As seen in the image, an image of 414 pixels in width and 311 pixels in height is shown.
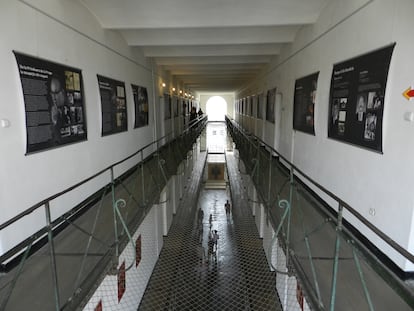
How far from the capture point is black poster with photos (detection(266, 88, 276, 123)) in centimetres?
538

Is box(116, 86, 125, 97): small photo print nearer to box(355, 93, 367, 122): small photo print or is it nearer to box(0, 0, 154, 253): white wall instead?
box(0, 0, 154, 253): white wall

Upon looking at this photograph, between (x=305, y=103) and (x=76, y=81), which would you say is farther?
(x=305, y=103)

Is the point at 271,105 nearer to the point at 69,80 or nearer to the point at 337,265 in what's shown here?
the point at 69,80

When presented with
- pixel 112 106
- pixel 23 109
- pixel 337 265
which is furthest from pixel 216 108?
pixel 337 265

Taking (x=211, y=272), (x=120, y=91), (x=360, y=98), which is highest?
(x=120, y=91)

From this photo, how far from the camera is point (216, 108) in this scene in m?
21.0

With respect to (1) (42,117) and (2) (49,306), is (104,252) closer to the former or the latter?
(2) (49,306)

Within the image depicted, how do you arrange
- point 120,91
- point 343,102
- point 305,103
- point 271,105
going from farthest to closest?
point 271,105, point 120,91, point 305,103, point 343,102

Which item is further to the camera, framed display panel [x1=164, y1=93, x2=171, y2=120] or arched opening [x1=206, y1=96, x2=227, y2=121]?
arched opening [x1=206, y1=96, x2=227, y2=121]

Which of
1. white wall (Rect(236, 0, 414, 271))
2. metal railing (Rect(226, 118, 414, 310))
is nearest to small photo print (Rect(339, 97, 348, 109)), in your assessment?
white wall (Rect(236, 0, 414, 271))

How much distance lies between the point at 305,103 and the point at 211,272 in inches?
118

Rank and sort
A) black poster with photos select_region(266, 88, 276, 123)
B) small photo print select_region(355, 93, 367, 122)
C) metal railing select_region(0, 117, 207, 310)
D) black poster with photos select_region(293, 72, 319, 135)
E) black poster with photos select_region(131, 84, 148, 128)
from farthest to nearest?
→ black poster with photos select_region(266, 88, 276, 123) → black poster with photos select_region(131, 84, 148, 128) → black poster with photos select_region(293, 72, 319, 135) → small photo print select_region(355, 93, 367, 122) → metal railing select_region(0, 117, 207, 310)

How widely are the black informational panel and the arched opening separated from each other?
16.9 meters

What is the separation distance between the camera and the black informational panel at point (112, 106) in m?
3.25
